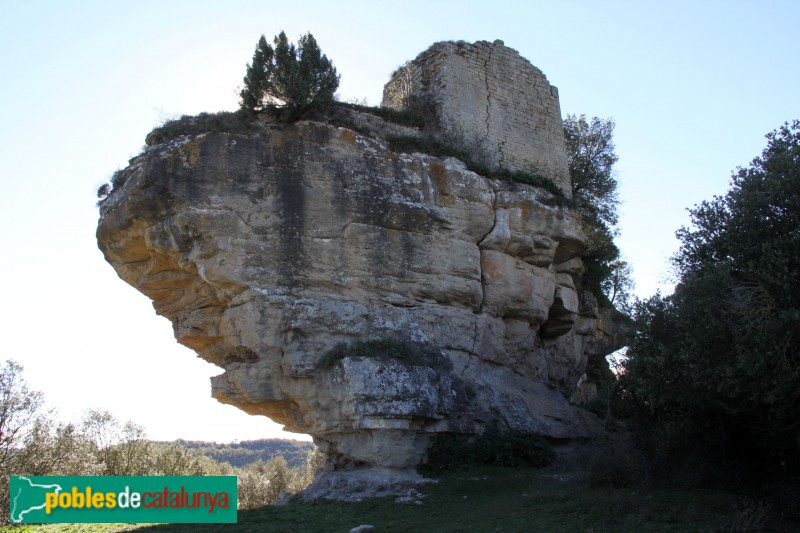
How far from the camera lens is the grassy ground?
9.32m

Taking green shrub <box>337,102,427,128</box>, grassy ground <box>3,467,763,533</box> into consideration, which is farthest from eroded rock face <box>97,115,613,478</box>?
grassy ground <box>3,467,763,533</box>

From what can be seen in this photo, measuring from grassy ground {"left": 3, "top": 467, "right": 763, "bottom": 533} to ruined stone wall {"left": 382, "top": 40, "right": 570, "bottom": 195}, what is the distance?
27.1 ft

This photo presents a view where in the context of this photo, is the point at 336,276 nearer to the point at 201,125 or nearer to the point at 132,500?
the point at 201,125

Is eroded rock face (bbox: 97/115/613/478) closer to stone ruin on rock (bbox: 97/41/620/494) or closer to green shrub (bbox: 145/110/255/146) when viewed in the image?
stone ruin on rock (bbox: 97/41/620/494)

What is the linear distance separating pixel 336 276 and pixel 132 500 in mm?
5120

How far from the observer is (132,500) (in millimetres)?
10812

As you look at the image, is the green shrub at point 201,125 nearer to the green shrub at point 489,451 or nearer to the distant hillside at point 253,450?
the green shrub at point 489,451

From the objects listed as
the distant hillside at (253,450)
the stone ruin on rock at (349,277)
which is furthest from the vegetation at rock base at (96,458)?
the distant hillside at (253,450)

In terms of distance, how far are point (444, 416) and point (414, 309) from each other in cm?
222

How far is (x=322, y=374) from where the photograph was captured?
42.2 feet

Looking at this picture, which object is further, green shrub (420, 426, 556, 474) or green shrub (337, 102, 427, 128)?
green shrub (337, 102, 427, 128)

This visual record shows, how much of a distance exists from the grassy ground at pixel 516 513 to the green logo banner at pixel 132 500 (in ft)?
0.69

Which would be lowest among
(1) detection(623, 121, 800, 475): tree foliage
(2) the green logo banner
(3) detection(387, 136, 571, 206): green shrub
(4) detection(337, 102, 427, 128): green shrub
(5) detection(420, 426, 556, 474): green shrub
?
(2) the green logo banner

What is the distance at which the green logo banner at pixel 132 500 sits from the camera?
34.9 ft
